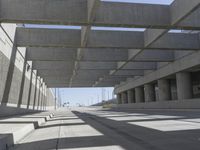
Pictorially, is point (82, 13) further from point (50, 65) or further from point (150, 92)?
point (150, 92)

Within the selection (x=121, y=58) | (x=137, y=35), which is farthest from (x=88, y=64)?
(x=137, y=35)

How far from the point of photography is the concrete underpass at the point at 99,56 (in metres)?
11.2

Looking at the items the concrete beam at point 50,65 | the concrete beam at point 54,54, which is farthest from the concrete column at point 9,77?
the concrete beam at point 50,65

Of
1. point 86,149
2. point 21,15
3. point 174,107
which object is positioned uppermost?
point 21,15

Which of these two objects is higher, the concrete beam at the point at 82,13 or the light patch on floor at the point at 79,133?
the concrete beam at the point at 82,13

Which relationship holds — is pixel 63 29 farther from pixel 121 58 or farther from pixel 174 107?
pixel 174 107

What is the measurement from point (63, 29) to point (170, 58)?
17.1 metres

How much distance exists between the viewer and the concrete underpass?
36.7 ft

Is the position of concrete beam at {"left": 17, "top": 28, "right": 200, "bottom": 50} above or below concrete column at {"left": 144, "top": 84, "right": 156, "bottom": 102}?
above

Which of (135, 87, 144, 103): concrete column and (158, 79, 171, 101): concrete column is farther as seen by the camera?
(135, 87, 144, 103): concrete column

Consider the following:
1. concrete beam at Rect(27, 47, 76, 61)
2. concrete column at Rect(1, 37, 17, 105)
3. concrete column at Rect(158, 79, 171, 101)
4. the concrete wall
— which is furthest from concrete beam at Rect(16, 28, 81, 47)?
concrete column at Rect(158, 79, 171, 101)

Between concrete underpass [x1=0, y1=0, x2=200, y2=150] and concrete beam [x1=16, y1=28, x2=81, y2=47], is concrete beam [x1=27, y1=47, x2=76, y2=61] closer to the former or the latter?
concrete underpass [x1=0, y1=0, x2=200, y2=150]

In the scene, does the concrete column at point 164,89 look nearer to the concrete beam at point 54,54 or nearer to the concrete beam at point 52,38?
the concrete beam at point 54,54

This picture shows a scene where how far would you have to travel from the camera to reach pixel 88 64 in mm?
43969
